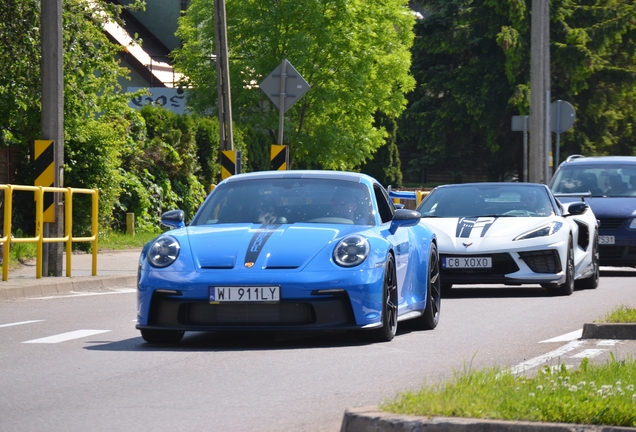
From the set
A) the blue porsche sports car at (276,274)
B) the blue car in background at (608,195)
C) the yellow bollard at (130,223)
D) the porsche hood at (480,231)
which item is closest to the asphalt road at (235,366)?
the blue porsche sports car at (276,274)

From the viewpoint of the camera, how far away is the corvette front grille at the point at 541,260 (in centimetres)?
1497

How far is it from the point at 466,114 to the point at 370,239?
49612mm

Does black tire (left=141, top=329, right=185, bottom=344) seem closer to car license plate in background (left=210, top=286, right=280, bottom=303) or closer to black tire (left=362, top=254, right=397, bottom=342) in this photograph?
car license plate in background (left=210, top=286, right=280, bottom=303)

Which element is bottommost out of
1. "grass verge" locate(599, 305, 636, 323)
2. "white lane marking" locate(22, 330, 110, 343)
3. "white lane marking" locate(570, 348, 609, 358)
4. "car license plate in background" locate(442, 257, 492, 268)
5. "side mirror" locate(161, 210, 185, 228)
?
"white lane marking" locate(22, 330, 110, 343)

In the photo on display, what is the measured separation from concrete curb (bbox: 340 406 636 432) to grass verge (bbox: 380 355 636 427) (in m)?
0.13

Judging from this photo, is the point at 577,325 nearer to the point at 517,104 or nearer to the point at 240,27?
the point at 240,27

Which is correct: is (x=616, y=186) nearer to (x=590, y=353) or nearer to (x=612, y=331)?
(x=612, y=331)

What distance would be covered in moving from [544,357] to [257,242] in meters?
2.14

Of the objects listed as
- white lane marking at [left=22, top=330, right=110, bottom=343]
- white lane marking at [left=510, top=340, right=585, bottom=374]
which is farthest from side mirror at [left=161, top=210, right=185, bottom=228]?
white lane marking at [left=510, top=340, right=585, bottom=374]

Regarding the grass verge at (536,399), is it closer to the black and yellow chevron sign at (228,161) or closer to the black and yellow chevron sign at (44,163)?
the black and yellow chevron sign at (44,163)

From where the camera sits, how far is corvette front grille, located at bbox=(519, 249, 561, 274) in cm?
1497

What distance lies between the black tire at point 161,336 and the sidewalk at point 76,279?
555 cm

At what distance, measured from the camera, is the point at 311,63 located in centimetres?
4700

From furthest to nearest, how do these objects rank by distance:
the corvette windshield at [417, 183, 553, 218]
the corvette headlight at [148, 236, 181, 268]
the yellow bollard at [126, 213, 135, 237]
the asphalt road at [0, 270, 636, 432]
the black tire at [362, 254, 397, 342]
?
the yellow bollard at [126, 213, 135, 237]
the corvette windshield at [417, 183, 553, 218]
the black tire at [362, 254, 397, 342]
the corvette headlight at [148, 236, 181, 268]
the asphalt road at [0, 270, 636, 432]
